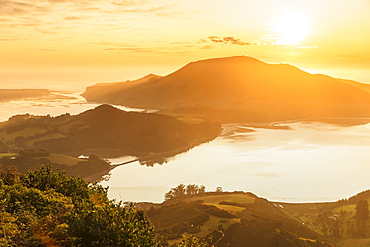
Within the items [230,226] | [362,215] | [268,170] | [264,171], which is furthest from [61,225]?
[268,170]

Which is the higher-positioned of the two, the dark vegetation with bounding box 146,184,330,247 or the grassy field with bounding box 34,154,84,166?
the dark vegetation with bounding box 146,184,330,247

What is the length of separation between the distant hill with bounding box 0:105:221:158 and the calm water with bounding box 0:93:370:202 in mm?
11265

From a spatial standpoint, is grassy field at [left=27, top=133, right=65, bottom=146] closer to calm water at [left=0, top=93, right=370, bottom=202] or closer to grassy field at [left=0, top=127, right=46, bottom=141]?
grassy field at [left=0, top=127, right=46, bottom=141]

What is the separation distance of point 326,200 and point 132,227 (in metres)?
77.3

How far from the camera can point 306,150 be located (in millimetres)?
149750

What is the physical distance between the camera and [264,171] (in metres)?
112

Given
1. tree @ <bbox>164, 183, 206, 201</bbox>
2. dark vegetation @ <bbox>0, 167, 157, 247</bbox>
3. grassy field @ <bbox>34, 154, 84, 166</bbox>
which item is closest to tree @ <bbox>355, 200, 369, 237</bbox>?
tree @ <bbox>164, 183, 206, 201</bbox>

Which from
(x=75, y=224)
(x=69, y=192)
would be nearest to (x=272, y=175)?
(x=69, y=192)

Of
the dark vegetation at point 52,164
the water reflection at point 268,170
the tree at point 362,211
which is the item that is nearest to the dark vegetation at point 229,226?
the tree at point 362,211

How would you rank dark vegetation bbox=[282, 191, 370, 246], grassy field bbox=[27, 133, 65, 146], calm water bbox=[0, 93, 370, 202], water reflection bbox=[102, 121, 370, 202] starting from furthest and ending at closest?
grassy field bbox=[27, 133, 65, 146] < water reflection bbox=[102, 121, 370, 202] < calm water bbox=[0, 93, 370, 202] < dark vegetation bbox=[282, 191, 370, 246]

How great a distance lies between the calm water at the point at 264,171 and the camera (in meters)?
92.8

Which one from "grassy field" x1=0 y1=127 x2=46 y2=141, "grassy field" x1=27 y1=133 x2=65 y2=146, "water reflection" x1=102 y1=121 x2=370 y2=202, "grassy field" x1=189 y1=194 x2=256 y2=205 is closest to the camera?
"grassy field" x1=189 y1=194 x2=256 y2=205

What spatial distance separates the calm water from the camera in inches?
3652

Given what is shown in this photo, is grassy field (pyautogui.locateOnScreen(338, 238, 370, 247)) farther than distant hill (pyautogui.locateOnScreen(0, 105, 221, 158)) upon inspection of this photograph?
No
